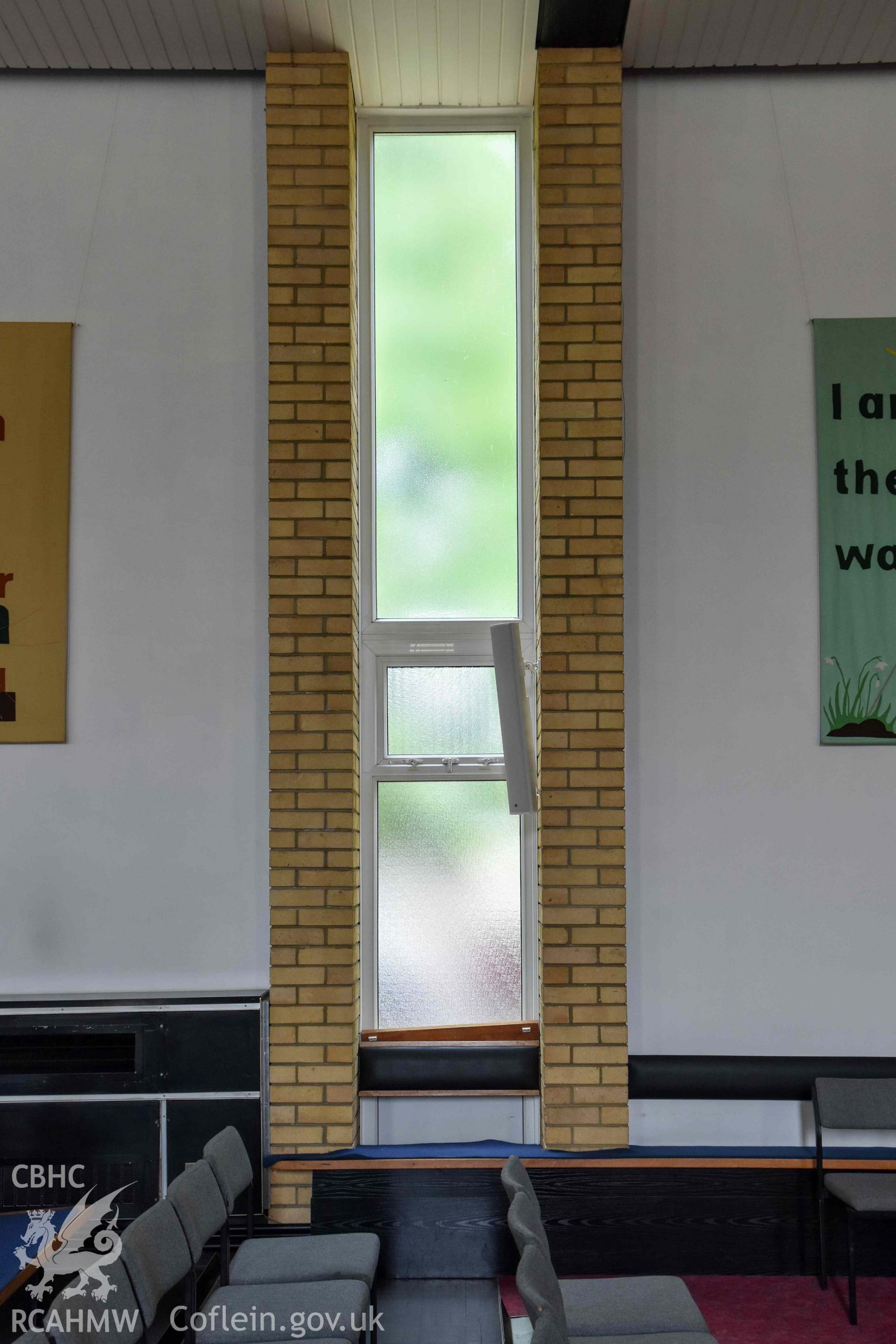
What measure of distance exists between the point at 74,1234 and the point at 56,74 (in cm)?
453

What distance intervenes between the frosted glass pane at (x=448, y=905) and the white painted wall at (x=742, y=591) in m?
0.53

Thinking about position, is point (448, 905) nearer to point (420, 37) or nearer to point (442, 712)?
point (442, 712)

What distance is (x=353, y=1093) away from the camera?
13.6ft

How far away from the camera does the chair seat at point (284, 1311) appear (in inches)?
108

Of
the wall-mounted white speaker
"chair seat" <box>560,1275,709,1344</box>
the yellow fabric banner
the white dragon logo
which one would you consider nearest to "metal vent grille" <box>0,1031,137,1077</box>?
the white dragon logo

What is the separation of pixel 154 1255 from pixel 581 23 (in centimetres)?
443

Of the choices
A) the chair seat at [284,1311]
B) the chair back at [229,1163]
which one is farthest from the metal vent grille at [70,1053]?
the chair seat at [284,1311]

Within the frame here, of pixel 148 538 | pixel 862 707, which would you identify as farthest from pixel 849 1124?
pixel 148 538

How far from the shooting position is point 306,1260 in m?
3.13

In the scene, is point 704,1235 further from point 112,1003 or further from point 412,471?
point 412,471

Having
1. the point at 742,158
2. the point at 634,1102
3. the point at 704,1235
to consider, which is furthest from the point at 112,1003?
the point at 742,158

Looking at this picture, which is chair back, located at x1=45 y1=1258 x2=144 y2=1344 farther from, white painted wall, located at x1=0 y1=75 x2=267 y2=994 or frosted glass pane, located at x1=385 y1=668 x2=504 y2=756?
frosted glass pane, located at x1=385 y1=668 x2=504 y2=756

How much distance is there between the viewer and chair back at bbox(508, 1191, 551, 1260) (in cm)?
267

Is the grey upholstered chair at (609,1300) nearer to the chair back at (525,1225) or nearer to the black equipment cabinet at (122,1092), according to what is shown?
the chair back at (525,1225)
